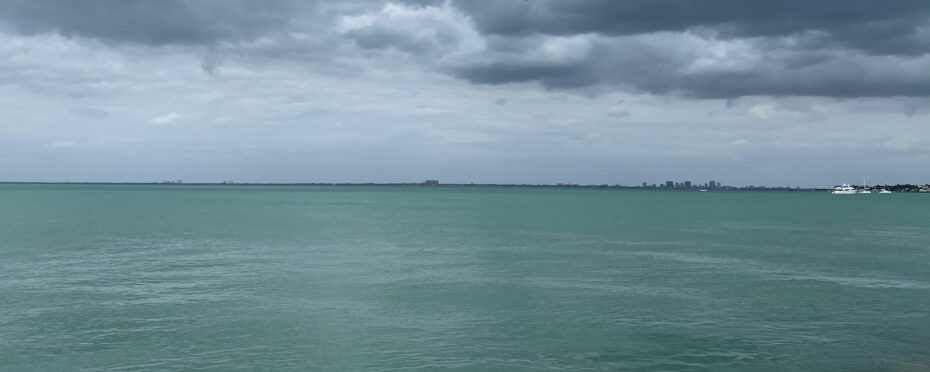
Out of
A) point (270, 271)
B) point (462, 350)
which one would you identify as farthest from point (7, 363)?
point (270, 271)

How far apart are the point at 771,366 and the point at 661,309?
987cm

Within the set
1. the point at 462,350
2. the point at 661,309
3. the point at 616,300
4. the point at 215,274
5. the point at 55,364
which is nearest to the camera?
the point at 55,364

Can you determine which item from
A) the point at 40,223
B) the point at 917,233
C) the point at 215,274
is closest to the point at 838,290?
the point at 215,274

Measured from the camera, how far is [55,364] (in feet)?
83.2

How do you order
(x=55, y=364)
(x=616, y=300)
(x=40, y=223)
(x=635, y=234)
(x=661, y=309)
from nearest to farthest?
(x=55, y=364), (x=661, y=309), (x=616, y=300), (x=635, y=234), (x=40, y=223)

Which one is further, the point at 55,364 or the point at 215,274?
the point at 215,274

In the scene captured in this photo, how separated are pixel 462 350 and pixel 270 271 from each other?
25400mm

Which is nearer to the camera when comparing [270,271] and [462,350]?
[462,350]

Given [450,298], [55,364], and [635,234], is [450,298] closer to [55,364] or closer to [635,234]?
[55,364]

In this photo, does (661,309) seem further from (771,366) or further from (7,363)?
(7,363)

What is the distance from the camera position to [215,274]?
47375 millimetres

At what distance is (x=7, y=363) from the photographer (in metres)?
25.4

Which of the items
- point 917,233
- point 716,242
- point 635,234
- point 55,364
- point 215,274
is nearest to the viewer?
point 55,364

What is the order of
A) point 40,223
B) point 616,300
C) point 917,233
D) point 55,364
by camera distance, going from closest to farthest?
point 55,364
point 616,300
point 917,233
point 40,223
